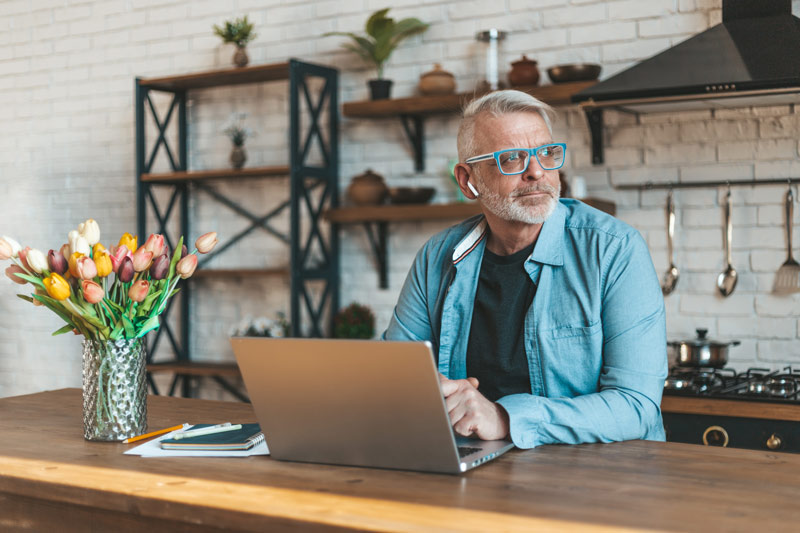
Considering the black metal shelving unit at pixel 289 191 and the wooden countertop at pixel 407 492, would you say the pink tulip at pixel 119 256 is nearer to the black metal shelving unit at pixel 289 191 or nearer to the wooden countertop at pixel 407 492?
the wooden countertop at pixel 407 492

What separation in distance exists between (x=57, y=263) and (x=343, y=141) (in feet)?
8.05

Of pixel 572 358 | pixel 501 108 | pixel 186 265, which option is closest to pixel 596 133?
pixel 501 108

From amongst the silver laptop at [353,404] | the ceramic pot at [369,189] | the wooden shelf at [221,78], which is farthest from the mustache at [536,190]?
the wooden shelf at [221,78]

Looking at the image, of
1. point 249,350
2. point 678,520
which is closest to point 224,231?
point 249,350

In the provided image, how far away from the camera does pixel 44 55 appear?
199 inches

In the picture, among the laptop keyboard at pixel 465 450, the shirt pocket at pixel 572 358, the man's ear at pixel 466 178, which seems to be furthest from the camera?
the man's ear at pixel 466 178

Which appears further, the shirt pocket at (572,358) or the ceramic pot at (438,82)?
the ceramic pot at (438,82)

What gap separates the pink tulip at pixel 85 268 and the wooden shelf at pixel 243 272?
2320 millimetres

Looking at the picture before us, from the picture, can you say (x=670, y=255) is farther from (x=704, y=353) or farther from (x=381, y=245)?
(x=381, y=245)

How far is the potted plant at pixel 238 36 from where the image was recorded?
13.6 feet

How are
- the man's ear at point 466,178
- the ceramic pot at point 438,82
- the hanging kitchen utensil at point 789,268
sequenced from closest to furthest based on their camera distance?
the man's ear at point 466,178 < the hanging kitchen utensil at point 789,268 < the ceramic pot at point 438,82

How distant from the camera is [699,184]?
133 inches

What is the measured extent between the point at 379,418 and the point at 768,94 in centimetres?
197

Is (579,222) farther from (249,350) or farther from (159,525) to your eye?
(159,525)
